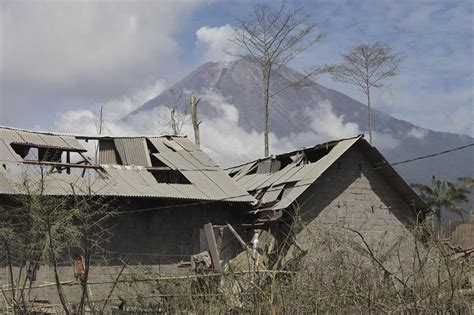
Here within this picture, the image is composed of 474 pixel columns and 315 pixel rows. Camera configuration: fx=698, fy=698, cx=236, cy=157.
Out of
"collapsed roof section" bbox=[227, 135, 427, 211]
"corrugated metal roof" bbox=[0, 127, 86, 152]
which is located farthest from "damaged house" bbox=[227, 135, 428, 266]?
"corrugated metal roof" bbox=[0, 127, 86, 152]

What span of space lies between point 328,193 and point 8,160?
8.31 meters

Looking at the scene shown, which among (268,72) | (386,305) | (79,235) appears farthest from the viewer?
(268,72)

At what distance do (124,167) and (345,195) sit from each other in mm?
6041

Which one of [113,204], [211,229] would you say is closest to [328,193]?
[211,229]

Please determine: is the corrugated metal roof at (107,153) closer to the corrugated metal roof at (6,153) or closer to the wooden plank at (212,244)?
the corrugated metal roof at (6,153)

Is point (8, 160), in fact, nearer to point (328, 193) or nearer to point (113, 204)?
point (113, 204)

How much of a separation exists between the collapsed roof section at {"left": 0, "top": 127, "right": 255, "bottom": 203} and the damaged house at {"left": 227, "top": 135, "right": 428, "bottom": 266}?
1.05m

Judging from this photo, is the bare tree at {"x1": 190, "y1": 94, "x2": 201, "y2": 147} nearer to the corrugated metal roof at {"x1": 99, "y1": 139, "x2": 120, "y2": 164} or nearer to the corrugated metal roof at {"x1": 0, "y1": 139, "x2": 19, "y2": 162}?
the corrugated metal roof at {"x1": 99, "y1": 139, "x2": 120, "y2": 164}

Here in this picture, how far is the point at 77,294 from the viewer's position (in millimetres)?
16266

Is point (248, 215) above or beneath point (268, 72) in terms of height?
beneath

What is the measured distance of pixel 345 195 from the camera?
18.9 m

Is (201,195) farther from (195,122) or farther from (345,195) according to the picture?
(195,122)

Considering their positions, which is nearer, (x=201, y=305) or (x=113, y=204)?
(x=201, y=305)

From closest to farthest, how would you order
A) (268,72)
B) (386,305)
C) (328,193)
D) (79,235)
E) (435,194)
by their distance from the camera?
(386,305) < (79,235) < (328,193) < (268,72) < (435,194)
